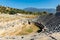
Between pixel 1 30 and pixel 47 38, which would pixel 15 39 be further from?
pixel 1 30

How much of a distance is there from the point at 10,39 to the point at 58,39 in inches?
291

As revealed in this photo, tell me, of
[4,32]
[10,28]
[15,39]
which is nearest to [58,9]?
[10,28]

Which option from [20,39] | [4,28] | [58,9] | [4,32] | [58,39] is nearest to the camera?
[58,39]

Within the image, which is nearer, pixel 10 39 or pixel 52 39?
pixel 52 39

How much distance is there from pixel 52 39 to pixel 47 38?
97cm

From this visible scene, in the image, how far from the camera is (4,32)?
46.3 meters

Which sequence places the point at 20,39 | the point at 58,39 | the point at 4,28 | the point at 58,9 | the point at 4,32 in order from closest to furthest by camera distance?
the point at 58,39 < the point at 20,39 < the point at 4,32 < the point at 4,28 < the point at 58,9

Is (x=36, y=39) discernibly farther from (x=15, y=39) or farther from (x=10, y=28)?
(x=10, y=28)

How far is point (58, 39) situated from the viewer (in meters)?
27.7

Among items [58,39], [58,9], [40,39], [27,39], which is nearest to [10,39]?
[27,39]

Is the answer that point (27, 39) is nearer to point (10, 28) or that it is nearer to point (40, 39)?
point (40, 39)

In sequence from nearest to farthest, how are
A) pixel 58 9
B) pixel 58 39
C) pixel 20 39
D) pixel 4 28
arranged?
pixel 58 39 → pixel 20 39 → pixel 4 28 → pixel 58 9

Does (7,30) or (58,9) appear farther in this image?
(58,9)

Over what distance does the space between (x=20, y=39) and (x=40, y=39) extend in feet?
11.1
